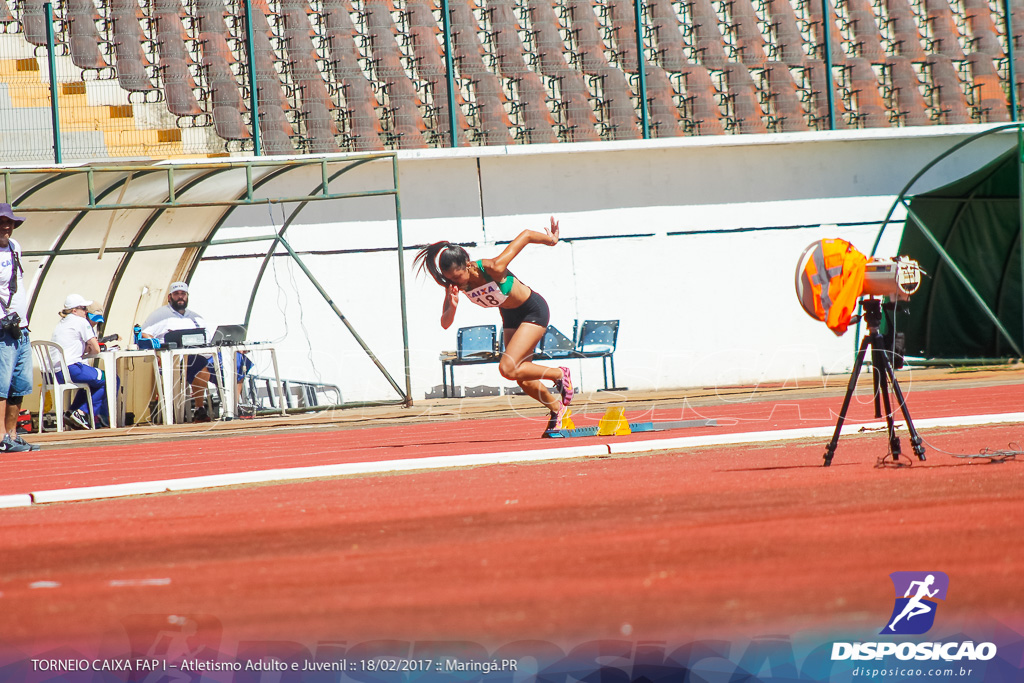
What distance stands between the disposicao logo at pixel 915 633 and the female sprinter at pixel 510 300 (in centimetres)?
632

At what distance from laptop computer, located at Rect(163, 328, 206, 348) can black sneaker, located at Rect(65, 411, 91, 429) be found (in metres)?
1.66

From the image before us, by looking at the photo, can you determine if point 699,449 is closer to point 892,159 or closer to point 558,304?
point 558,304

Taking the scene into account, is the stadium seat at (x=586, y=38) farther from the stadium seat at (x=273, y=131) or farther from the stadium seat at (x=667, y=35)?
the stadium seat at (x=273, y=131)

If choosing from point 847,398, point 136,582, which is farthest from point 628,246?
point 136,582

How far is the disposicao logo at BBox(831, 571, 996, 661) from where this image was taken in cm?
337

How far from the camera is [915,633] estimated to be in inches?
139

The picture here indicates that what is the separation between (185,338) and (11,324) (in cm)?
407

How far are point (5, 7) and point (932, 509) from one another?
18650 millimetres

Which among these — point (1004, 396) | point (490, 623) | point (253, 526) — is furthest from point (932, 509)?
point (1004, 396)

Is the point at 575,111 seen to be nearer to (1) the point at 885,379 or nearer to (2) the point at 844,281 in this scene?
(1) the point at 885,379

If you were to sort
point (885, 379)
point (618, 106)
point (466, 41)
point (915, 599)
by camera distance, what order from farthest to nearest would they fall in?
1. point (618, 106)
2. point (466, 41)
3. point (885, 379)
4. point (915, 599)

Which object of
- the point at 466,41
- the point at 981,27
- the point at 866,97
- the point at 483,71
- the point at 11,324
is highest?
the point at 981,27

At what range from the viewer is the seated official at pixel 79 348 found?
14930mm

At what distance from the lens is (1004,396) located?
13.4 meters
